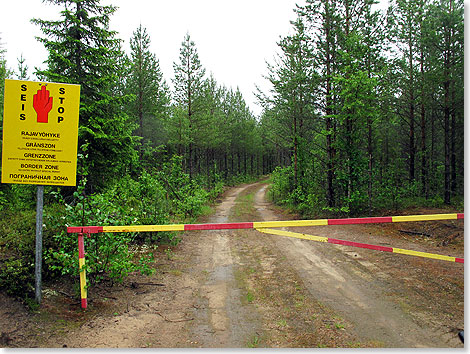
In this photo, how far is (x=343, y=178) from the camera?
13.4m

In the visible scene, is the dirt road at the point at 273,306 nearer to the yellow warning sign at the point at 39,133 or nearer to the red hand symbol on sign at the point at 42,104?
the yellow warning sign at the point at 39,133

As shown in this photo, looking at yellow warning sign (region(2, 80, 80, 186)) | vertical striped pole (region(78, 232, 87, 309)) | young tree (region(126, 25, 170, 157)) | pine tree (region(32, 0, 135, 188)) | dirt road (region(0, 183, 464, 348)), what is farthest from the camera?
young tree (region(126, 25, 170, 157))

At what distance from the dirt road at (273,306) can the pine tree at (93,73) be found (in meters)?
4.42

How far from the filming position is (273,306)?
4.65 metres

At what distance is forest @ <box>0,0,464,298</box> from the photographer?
519 centimetres

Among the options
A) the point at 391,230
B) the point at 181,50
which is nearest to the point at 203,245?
the point at 391,230

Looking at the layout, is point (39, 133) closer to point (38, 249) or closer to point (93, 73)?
point (38, 249)

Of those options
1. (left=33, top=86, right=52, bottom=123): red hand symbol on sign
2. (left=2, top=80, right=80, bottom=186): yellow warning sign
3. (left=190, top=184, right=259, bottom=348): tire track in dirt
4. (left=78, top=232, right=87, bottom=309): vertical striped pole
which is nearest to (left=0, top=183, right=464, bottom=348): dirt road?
(left=190, top=184, right=259, bottom=348): tire track in dirt

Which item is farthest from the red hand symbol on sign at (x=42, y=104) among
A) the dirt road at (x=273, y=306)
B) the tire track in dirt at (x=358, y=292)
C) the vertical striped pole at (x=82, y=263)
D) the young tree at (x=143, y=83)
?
the young tree at (x=143, y=83)

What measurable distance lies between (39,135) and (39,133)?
29 millimetres

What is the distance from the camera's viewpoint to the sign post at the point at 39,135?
4082 millimetres

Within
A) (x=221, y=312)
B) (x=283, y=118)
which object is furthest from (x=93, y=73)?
(x=283, y=118)

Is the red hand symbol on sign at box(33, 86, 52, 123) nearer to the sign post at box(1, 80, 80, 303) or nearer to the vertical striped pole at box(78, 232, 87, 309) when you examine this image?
the sign post at box(1, 80, 80, 303)

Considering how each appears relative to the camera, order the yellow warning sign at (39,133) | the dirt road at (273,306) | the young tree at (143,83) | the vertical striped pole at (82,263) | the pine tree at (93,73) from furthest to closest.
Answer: the young tree at (143,83)
the pine tree at (93,73)
the vertical striped pole at (82,263)
the yellow warning sign at (39,133)
the dirt road at (273,306)
